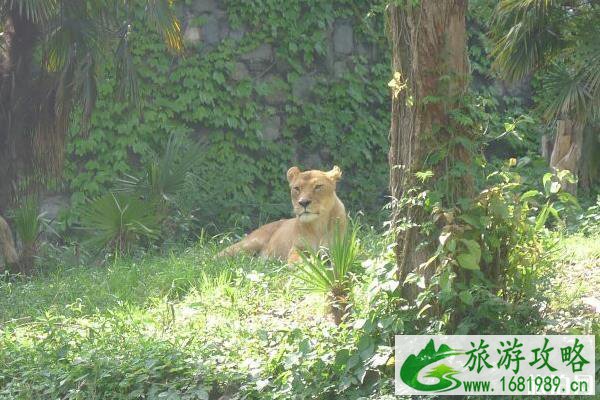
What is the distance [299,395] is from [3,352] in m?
2.38

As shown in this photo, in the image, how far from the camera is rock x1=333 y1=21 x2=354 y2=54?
48.7ft

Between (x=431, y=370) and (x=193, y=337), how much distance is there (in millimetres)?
1812

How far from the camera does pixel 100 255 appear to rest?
35.9 ft

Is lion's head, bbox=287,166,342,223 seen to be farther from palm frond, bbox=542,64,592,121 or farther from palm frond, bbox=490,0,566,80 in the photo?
palm frond, bbox=542,64,592,121

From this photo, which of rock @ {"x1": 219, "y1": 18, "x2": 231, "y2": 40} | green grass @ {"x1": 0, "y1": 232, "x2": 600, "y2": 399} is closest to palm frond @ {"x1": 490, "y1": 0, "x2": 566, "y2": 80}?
green grass @ {"x1": 0, "y1": 232, "x2": 600, "y2": 399}

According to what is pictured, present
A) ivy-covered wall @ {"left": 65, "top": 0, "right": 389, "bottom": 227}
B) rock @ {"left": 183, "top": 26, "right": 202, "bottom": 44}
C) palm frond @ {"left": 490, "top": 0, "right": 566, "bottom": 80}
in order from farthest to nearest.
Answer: rock @ {"left": 183, "top": 26, "right": 202, "bottom": 44} < ivy-covered wall @ {"left": 65, "top": 0, "right": 389, "bottom": 227} < palm frond @ {"left": 490, "top": 0, "right": 566, "bottom": 80}

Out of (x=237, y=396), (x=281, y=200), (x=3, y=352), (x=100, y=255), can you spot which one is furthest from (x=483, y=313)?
(x=281, y=200)

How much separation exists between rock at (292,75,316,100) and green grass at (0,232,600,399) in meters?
6.01

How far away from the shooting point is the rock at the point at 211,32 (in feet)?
45.5

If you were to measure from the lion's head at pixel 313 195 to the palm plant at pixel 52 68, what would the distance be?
253cm

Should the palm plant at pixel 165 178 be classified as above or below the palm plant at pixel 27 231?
above

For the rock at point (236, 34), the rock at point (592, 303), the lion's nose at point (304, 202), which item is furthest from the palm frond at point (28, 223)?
the rock at point (592, 303)

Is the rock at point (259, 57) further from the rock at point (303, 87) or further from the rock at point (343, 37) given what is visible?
the rock at point (343, 37)

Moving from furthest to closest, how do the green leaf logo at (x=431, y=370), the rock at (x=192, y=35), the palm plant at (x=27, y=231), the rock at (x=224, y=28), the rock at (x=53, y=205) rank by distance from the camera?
the rock at (x=224, y=28) < the rock at (x=192, y=35) < the rock at (x=53, y=205) < the palm plant at (x=27, y=231) < the green leaf logo at (x=431, y=370)
